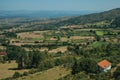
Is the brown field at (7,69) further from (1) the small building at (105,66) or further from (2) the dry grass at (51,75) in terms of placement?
(1) the small building at (105,66)

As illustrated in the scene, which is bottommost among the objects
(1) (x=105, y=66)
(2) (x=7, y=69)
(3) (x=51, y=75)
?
(2) (x=7, y=69)

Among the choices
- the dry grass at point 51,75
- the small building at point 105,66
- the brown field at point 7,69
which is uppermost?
the small building at point 105,66

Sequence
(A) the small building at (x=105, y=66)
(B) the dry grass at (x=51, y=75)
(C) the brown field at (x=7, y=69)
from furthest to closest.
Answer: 1. (C) the brown field at (x=7, y=69)
2. (B) the dry grass at (x=51, y=75)
3. (A) the small building at (x=105, y=66)

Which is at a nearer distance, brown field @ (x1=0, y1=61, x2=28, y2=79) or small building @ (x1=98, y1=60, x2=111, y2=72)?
small building @ (x1=98, y1=60, x2=111, y2=72)

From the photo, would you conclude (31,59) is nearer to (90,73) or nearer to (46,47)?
(90,73)

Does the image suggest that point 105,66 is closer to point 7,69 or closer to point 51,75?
point 51,75

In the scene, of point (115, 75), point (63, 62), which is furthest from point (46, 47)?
point (115, 75)

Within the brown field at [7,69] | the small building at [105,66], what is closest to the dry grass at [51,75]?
the small building at [105,66]

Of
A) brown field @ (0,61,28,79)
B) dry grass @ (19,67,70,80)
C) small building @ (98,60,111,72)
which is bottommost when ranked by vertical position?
brown field @ (0,61,28,79)

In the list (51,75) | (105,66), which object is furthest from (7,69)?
(105,66)

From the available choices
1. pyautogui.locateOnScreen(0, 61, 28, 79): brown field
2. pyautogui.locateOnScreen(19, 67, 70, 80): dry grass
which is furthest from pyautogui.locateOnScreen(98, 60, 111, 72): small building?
pyautogui.locateOnScreen(0, 61, 28, 79): brown field

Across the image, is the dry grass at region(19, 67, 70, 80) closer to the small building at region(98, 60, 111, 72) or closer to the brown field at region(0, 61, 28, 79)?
the small building at region(98, 60, 111, 72)
